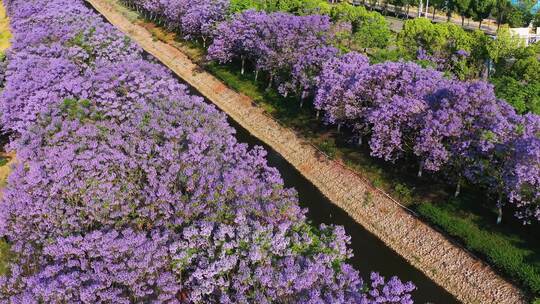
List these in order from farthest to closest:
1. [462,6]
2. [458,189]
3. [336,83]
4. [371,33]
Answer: [462,6] → [371,33] → [336,83] → [458,189]

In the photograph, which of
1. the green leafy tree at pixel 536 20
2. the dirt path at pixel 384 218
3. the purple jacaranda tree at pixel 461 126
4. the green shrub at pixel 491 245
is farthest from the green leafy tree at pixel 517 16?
the green shrub at pixel 491 245

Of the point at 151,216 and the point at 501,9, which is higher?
the point at 501,9

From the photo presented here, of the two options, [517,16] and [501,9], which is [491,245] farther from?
[501,9]

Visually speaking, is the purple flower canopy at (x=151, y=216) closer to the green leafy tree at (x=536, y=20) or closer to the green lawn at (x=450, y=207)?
the green lawn at (x=450, y=207)

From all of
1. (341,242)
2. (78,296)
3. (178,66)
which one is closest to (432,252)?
(341,242)

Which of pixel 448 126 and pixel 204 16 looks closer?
pixel 448 126

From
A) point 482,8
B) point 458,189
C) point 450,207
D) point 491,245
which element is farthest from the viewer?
point 482,8

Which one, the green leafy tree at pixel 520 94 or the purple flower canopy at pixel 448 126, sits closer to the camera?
the purple flower canopy at pixel 448 126

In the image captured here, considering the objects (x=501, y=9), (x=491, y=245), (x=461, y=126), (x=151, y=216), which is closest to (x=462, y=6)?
(x=501, y=9)
